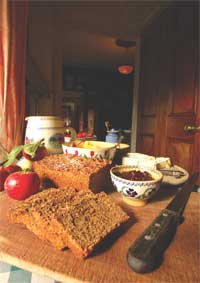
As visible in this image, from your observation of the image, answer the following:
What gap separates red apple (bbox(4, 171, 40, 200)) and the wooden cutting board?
85 mm

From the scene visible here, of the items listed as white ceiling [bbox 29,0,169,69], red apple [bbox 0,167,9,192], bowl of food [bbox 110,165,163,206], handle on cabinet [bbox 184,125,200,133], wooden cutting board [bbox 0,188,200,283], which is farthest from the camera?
white ceiling [bbox 29,0,169,69]

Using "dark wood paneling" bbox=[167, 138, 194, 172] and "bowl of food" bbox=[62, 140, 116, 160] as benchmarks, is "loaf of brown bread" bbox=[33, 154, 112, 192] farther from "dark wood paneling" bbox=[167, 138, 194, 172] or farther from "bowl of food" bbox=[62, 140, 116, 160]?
"dark wood paneling" bbox=[167, 138, 194, 172]

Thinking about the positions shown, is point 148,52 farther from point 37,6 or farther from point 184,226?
point 184,226

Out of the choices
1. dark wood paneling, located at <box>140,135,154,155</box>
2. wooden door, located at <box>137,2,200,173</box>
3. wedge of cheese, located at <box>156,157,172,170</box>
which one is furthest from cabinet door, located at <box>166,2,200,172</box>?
wedge of cheese, located at <box>156,157,172,170</box>

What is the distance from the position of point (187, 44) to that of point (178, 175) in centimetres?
132

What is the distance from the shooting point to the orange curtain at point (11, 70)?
759 mm

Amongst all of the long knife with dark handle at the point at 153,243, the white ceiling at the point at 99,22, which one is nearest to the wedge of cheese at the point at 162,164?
the long knife with dark handle at the point at 153,243

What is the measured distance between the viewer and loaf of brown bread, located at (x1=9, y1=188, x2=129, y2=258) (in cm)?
29

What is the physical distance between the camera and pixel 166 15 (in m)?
1.75

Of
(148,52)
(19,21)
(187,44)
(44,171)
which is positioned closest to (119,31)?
(148,52)

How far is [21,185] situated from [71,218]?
0.58ft

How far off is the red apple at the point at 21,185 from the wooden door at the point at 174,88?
4.20ft

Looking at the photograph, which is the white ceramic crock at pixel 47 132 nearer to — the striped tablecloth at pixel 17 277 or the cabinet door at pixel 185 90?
the striped tablecloth at pixel 17 277

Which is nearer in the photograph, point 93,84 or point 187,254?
point 187,254
